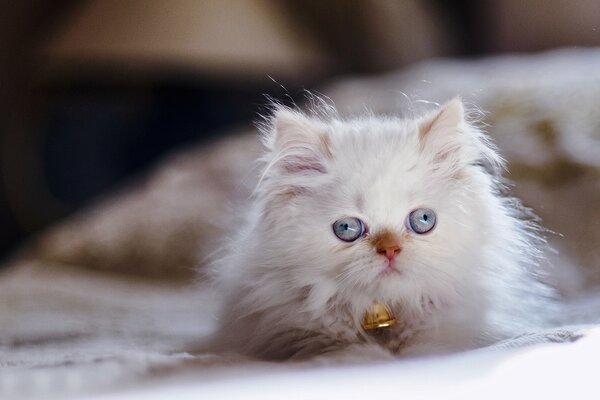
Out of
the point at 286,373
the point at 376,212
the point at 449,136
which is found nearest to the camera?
the point at 286,373

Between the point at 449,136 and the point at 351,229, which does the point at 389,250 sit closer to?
the point at 351,229

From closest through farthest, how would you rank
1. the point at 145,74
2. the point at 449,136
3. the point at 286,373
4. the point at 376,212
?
1. the point at 286,373
2. the point at 376,212
3. the point at 449,136
4. the point at 145,74

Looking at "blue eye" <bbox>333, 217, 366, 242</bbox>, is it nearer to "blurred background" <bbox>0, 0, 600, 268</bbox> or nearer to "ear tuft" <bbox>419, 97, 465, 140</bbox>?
"ear tuft" <bbox>419, 97, 465, 140</bbox>

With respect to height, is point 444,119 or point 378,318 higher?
point 444,119

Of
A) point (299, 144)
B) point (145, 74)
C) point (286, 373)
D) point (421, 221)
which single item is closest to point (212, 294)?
point (299, 144)

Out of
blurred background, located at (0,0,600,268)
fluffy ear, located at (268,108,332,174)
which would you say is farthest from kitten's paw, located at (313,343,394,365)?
blurred background, located at (0,0,600,268)

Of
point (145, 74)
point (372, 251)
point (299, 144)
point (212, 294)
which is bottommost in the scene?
point (212, 294)

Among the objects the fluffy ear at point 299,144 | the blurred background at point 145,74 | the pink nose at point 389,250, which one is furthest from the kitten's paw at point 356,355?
the blurred background at point 145,74
